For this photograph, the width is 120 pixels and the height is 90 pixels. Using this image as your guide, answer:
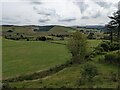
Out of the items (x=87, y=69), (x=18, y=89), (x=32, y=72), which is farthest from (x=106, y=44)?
(x=18, y=89)

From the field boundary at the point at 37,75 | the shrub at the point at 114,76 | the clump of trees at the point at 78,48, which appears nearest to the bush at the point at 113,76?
the shrub at the point at 114,76

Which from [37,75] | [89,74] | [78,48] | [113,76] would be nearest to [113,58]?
[113,76]

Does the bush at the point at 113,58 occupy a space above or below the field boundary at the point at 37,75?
above

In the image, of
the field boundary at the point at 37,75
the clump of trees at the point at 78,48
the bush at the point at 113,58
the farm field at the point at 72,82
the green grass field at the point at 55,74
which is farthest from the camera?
the clump of trees at the point at 78,48

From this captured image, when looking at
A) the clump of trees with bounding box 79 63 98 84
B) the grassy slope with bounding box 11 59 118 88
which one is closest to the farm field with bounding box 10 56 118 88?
the grassy slope with bounding box 11 59 118 88

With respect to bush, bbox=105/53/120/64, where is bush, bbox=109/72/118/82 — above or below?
below

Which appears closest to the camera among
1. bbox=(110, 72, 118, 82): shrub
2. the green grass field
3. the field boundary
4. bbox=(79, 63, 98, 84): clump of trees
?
the green grass field

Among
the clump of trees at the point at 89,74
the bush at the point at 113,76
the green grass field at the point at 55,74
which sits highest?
the clump of trees at the point at 89,74

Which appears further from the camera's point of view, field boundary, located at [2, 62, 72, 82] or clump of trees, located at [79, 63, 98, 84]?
field boundary, located at [2, 62, 72, 82]

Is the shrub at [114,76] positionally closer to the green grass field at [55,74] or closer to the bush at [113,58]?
the green grass field at [55,74]

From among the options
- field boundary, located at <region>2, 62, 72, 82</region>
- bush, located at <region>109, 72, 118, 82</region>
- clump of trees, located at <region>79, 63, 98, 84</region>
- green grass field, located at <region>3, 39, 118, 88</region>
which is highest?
clump of trees, located at <region>79, 63, 98, 84</region>

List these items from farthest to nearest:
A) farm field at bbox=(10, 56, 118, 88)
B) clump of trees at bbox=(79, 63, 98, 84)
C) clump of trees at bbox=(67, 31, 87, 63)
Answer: clump of trees at bbox=(67, 31, 87, 63) → clump of trees at bbox=(79, 63, 98, 84) → farm field at bbox=(10, 56, 118, 88)

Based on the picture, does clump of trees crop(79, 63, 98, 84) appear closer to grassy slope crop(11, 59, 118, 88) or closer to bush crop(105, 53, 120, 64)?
grassy slope crop(11, 59, 118, 88)
